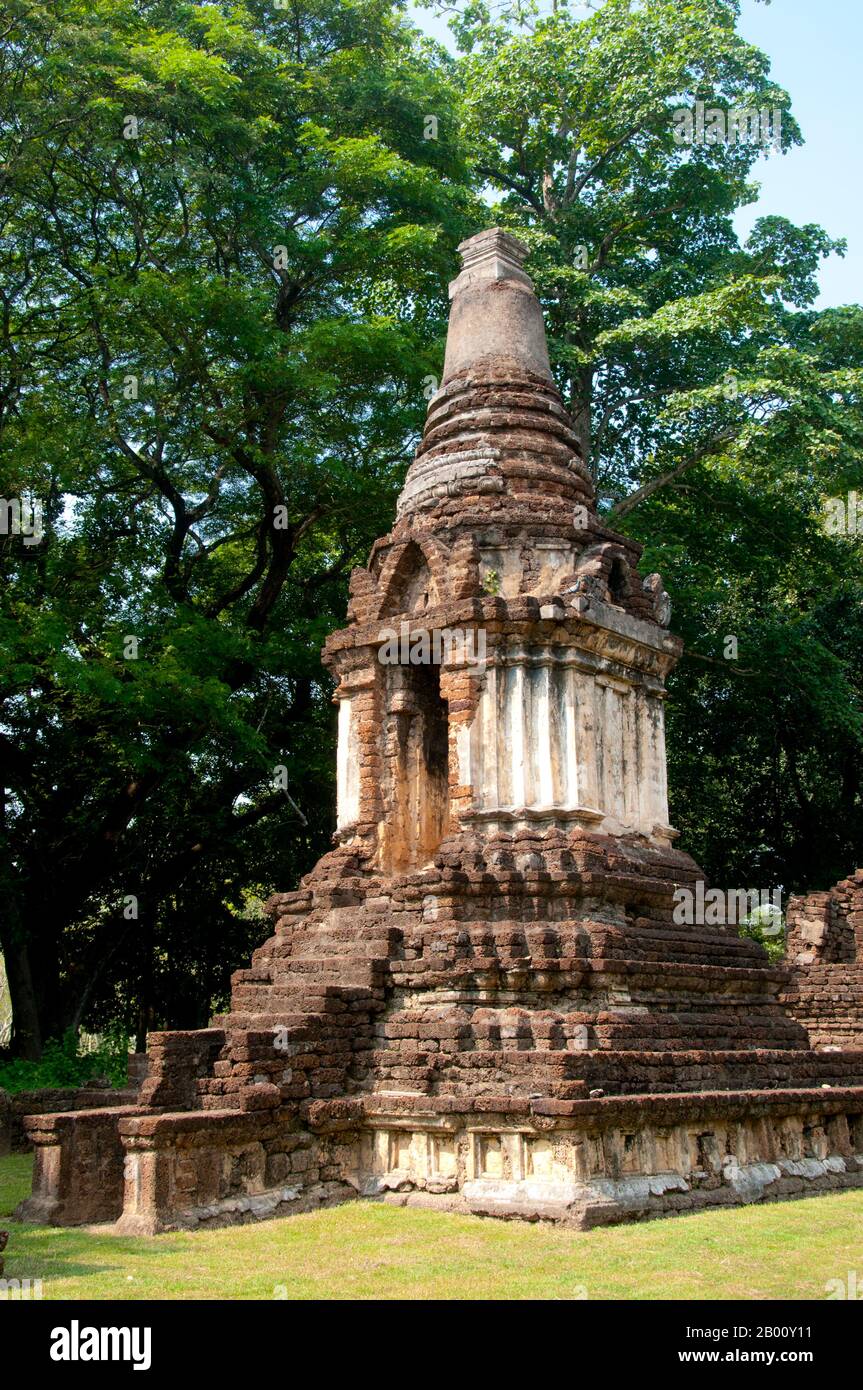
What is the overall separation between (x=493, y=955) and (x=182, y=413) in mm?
13374

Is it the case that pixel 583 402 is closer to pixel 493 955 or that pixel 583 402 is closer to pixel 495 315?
pixel 495 315

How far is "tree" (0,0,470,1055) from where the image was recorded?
778 inches

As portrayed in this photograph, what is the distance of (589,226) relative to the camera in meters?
25.4

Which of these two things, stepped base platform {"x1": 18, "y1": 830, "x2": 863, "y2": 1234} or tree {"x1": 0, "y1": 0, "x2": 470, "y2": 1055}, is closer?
stepped base platform {"x1": 18, "y1": 830, "x2": 863, "y2": 1234}

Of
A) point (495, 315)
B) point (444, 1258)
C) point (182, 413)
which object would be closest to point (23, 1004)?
point (182, 413)

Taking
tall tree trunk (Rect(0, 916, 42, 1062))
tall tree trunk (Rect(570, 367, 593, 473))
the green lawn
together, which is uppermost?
tall tree trunk (Rect(570, 367, 593, 473))

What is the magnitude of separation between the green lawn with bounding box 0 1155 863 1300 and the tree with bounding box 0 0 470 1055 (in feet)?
34.6

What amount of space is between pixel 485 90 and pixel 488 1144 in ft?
71.4

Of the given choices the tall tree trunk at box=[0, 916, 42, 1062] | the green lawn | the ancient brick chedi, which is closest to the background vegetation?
the tall tree trunk at box=[0, 916, 42, 1062]

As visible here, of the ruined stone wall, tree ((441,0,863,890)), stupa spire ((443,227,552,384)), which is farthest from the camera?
tree ((441,0,863,890))

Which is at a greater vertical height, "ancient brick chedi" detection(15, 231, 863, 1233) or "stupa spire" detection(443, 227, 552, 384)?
"stupa spire" detection(443, 227, 552, 384)

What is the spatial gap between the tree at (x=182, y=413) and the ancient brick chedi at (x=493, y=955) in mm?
6151

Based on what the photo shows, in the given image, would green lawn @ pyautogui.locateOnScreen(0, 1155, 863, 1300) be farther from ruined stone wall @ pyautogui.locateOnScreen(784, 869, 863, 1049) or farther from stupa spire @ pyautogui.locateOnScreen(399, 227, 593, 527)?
ruined stone wall @ pyautogui.locateOnScreen(784, 869, 863, 1049)

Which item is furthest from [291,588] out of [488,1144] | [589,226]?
[488,1144]
